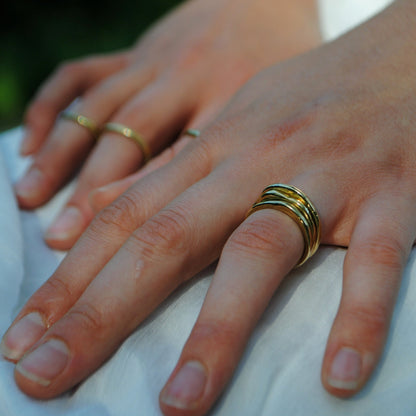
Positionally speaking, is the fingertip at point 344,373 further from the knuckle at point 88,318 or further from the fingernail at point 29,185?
the fingernail at point 29,185

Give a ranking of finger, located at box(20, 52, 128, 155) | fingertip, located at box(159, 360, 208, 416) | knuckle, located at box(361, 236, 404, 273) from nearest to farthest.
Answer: fingertip, located at box(159, 360, 208, 416) < knuckle, located at box(361, 236, 404, 273) < finger, located at box(20, 52, 128, 155)

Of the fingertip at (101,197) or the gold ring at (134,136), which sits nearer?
the fingertip at (101,197)

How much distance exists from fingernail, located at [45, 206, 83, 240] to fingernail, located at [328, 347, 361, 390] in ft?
1.94

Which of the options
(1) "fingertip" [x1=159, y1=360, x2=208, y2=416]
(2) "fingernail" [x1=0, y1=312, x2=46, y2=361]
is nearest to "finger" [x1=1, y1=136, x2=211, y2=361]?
(2) "fingernail" [x1=0, y1=312, x2=46, y2=361]

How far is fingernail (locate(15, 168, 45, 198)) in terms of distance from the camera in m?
1.16

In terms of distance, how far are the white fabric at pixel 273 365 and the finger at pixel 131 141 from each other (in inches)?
14.1

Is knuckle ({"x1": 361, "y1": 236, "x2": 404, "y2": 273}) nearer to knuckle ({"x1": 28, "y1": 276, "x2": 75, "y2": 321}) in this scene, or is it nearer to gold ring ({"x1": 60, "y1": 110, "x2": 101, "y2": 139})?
knuckle ({"x1": 28, "y1": 276, "x2": 75, "y2": 321})

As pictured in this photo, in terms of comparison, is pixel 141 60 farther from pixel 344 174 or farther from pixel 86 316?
pixel 86 316

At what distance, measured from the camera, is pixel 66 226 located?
104cm

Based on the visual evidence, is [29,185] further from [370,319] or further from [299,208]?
[370,319]

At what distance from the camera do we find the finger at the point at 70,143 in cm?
117

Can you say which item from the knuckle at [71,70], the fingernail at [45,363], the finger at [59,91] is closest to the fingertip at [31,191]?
the finger at [59,91]

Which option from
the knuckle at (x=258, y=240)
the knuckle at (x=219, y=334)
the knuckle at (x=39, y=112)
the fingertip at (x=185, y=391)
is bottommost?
the knuckle at (x=39, y=112)

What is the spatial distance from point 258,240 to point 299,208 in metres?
0.08
